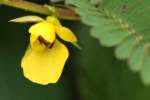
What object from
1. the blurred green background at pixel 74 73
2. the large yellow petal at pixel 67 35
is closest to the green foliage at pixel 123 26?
the large yellow petal at pixel 67 35

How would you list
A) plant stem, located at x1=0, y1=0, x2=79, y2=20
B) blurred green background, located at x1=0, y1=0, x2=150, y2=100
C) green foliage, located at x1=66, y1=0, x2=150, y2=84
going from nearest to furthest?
green foliage, located at x1=66, y1=0, x2=150, y2=84 → plant stem, located at x1=0, y1=0, x2=79, y2=20 → blurred green background, located at x1=0, y1=0, x2=150, y2=100

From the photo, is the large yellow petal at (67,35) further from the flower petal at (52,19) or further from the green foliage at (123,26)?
the green foliage at (123,26)

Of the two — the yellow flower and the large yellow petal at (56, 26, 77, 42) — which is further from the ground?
the large yellow petal at (56, 26, 77, 42)

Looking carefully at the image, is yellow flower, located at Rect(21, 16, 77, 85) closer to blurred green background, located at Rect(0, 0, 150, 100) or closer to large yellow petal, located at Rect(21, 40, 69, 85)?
large yellow petal, located at Rect(21, 40, 69, 85)

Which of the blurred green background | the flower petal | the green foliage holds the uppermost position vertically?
the green foliage

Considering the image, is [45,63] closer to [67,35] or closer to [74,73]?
[67,35]

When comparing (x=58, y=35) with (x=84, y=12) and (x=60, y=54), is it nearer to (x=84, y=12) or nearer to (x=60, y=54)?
(x=60, y=54)

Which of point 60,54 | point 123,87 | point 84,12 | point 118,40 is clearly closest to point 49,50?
point 60,54

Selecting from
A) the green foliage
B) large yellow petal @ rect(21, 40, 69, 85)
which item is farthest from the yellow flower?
the green foliage
